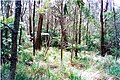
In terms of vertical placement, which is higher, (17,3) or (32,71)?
(17,3)

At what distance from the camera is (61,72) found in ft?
27.0

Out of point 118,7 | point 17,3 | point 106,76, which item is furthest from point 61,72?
point 118,7

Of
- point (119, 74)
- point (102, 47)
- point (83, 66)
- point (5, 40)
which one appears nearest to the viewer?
point (5, 40)

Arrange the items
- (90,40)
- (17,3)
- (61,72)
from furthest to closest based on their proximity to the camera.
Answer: (90,40) < (61,72) < (17,3)

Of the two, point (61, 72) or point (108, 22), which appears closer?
point (61, 72)

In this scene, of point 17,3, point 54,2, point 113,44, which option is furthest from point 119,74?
point 113,44

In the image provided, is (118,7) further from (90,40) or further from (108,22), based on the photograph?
(90,40)

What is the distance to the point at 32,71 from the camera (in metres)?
7.61

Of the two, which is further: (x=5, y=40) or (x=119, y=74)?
(x=119, y=74)

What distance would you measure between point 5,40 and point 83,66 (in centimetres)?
477

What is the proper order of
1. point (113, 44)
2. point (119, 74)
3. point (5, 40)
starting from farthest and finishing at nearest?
point (113, 44) → point (119, 74) → point (5, 40)

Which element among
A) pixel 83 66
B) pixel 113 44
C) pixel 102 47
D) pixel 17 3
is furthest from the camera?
pixel 113 44

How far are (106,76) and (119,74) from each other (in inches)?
27.5

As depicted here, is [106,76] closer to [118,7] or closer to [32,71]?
[32,71]
